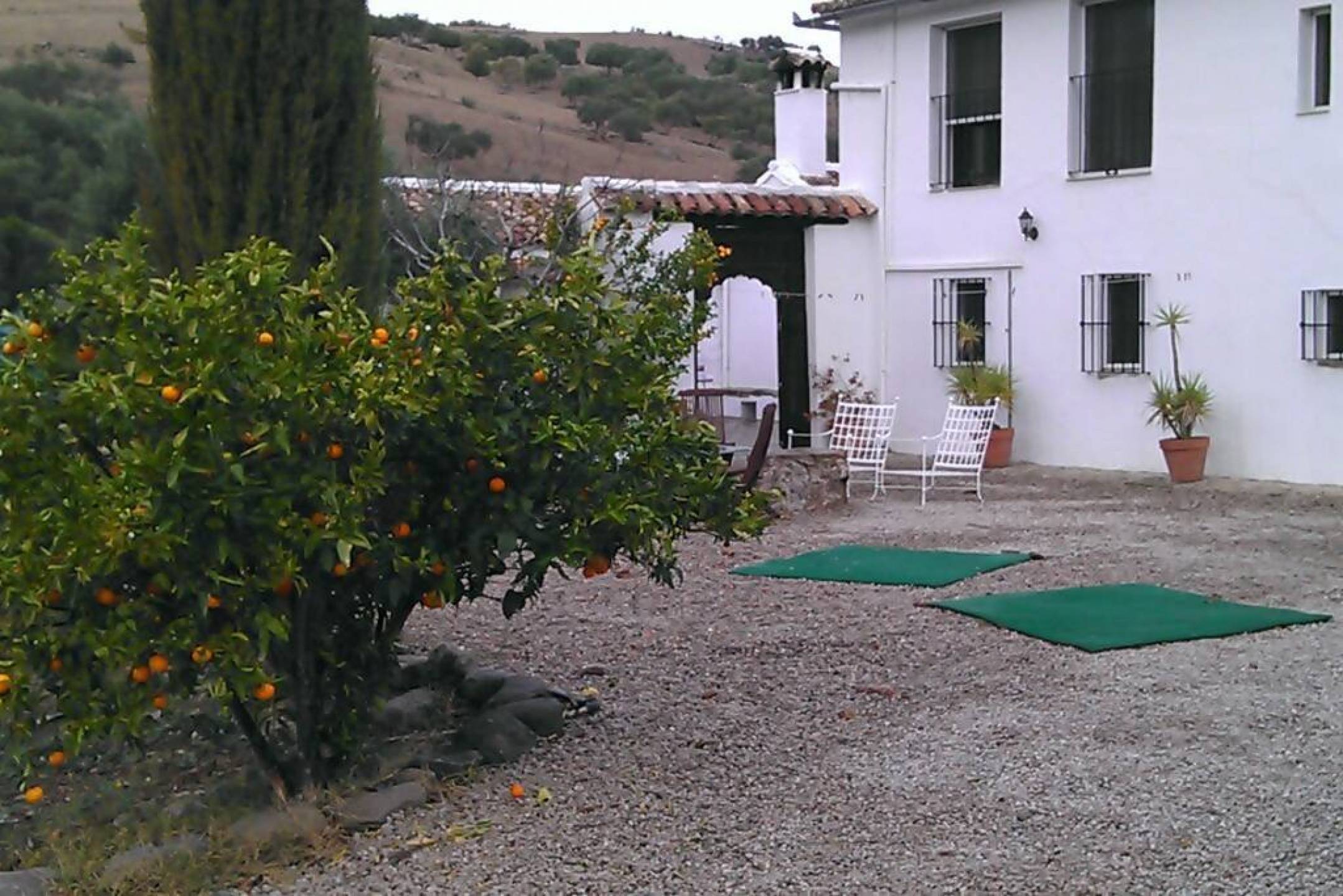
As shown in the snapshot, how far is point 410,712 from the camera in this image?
255 inches

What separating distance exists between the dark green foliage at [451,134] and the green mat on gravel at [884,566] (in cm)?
2215

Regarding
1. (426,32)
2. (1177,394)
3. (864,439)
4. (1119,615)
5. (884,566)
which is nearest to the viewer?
(1119,615)

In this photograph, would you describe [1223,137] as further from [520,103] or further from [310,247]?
[520,103]

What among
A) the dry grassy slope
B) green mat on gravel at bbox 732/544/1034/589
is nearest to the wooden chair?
green mat on gravel at bbox 732/544/1034/589

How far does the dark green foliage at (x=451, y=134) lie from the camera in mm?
33312

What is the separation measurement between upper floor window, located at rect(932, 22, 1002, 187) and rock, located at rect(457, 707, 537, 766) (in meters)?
12.0

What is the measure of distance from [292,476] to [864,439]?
10122mm

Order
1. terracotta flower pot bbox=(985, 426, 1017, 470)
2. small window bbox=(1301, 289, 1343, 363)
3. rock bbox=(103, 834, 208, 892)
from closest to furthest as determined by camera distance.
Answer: rock bbox=(103, 834, 208, 892), small window bbox=(1301, 289, 1343, 363), terracotta flower pot bbox=(985, 426, 1017, 470)

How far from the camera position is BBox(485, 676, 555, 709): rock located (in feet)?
21.5

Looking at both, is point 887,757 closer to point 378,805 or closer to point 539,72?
point 378,805

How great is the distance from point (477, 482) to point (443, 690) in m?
1.64

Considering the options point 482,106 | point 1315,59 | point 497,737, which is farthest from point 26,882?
point 482,106

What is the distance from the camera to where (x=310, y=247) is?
268 inches

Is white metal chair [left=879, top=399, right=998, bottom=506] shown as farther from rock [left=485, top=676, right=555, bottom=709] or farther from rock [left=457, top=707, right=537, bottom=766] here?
rock [left=457, top=707, right=537, bottom=766]
